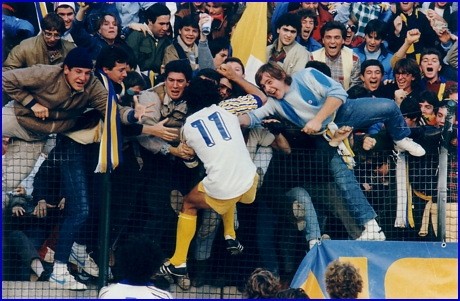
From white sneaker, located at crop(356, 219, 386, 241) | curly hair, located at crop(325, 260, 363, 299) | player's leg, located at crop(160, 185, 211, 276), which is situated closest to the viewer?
curly hair, located at crop(325, 260, 363, 299)

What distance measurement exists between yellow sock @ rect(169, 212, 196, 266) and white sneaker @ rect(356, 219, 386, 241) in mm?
1687

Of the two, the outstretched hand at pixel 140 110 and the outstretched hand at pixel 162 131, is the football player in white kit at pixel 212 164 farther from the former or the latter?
the outstretched hand at pixel 140 110

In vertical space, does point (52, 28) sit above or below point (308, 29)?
below

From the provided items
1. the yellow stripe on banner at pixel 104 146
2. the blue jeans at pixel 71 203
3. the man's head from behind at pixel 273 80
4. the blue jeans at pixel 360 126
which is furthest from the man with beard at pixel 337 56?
the blue jeans at pixel 71 203

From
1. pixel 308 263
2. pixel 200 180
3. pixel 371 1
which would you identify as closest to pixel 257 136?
pixel 200 180

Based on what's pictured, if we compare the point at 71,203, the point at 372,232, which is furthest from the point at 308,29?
the point at 71,203

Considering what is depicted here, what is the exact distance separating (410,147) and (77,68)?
333cm

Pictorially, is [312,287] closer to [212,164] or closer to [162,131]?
[212,164]

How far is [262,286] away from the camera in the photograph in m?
7.66

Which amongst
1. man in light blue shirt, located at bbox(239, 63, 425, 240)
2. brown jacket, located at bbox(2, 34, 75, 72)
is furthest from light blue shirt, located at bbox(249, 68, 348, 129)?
brown jacket, located at bbox(2, 34, 75, 72)

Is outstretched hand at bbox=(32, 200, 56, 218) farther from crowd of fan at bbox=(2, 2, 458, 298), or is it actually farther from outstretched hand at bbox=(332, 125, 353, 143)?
outstretched hand at bbox=(332, 125, 353, 143)

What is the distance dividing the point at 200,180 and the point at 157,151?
1.65 ft

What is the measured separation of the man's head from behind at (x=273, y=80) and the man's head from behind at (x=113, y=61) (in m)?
1.33

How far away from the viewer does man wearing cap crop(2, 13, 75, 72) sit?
8469 millimetres
